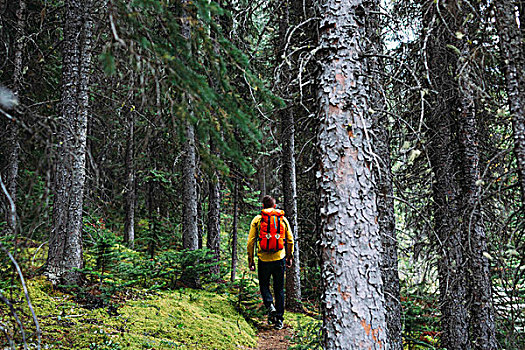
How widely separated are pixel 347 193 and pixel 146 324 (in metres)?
4.13

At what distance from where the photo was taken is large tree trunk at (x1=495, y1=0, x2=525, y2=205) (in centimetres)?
414

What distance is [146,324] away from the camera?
18.9ft

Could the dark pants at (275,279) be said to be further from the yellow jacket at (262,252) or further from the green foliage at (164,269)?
the green foliage at (164,269)

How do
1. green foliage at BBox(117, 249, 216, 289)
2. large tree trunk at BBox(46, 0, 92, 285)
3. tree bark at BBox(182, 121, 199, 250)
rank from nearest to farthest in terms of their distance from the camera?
Result: large tree trunk at BBox(46, 0, 92, 285), green foliage at BBox(117, 249, 216, 289), tree bark at BBox(182, 121, 199, 250)

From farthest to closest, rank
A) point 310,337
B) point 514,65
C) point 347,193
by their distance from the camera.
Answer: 1. point 310,337
2. point 514,65
3. point 347,193

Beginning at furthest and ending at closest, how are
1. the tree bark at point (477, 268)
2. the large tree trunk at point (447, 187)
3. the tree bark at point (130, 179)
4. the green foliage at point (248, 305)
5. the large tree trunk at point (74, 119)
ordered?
the tree bark at point (130, 179)
the green foliage at point (248, 305)
the large tree trunk at point (447, 187)
the large tree trunk at point (74, 119)
the tree bark at point (477, 268)

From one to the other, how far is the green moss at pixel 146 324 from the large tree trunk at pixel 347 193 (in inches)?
118

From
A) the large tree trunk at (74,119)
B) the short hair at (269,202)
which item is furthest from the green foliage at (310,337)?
the large tree trunk at (74,119)

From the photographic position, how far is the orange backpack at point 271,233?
25.1 feet

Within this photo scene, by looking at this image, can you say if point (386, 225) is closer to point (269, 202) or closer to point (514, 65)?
point (514, 65)

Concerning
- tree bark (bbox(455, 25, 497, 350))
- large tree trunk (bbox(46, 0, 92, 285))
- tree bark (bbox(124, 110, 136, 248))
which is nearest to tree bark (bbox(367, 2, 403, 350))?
tree bark (bbox(455, 25, 497, 350))

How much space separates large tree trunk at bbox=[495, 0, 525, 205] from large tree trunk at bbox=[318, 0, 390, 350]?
5.92ft

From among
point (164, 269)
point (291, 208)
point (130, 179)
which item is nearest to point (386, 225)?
point (291, 208)

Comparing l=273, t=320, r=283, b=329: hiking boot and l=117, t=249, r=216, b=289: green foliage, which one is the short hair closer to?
l=117, t=249, r=216, b=289: green foliage
